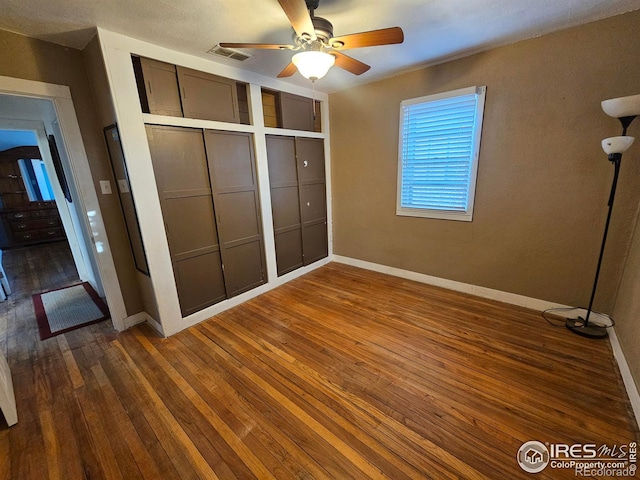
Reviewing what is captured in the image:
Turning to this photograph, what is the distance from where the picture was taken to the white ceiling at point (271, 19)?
5.42 ft

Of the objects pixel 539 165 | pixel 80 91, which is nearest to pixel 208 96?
pixel 80 91

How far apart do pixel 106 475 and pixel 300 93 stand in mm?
3915

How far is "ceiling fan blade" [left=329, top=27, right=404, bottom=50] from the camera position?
1.48 meters

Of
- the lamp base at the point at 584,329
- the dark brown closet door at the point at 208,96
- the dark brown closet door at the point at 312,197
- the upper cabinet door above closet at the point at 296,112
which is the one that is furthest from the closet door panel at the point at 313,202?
the lamp base at the point at 584,329

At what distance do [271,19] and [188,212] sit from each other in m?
1.76

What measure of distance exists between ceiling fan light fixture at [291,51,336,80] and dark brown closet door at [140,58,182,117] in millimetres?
1346

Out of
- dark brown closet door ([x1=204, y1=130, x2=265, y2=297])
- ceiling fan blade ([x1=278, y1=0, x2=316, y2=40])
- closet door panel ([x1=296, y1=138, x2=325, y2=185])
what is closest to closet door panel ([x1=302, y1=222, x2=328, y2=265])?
closet door panel ([x1=296, y1=138, x2=325, y2=185])

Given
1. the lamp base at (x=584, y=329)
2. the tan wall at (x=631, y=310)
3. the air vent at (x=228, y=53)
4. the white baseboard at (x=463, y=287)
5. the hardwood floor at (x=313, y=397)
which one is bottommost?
the hardwood floor at (x=313, y=397)

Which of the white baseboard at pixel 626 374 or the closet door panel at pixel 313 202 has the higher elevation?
the closet door panel at pixel 313 202

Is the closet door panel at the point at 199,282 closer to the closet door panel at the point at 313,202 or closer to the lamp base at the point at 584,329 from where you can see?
the closet door panel at the point at 313,202

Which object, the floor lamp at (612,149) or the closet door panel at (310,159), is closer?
the floor lamp at (612,149)

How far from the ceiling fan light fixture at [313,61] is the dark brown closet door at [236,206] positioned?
4.34ft

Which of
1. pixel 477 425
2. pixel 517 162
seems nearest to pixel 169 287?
pixel 477 425

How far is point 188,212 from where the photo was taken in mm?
2490
